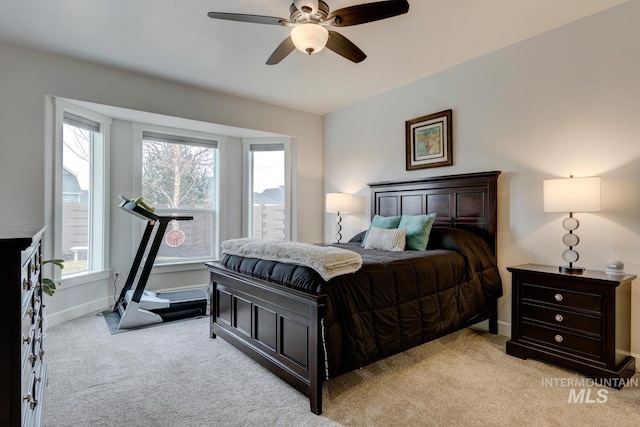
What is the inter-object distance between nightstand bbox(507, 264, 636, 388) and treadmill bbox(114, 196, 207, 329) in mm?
3122

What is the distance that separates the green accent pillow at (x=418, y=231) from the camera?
322 centimetres

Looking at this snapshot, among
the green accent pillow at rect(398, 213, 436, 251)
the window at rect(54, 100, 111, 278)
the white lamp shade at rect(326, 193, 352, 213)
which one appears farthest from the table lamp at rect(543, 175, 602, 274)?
the window at rect(54, 100, 111, 278)

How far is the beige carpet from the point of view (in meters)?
1.87

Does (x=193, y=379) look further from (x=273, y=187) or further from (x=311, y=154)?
(x=311, y=154)

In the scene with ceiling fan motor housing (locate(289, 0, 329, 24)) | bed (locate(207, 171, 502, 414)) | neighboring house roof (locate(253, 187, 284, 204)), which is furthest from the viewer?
neighboring house roof (locate(253, 187, 284, 204))

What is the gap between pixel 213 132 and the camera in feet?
15.9

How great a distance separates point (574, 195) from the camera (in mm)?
2459

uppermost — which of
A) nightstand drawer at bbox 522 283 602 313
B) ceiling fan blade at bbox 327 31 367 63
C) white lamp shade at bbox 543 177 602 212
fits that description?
ceiling fan blade at bbox 327 31 367 63

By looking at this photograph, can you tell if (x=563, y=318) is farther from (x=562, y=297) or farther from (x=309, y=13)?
(x=309, y=13)

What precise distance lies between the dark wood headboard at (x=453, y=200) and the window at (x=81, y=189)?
3439 millimetres

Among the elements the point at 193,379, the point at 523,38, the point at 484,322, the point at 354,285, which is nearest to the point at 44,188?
the point at 193,379

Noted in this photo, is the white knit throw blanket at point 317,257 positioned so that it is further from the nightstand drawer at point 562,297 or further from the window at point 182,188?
the window at point 182,188

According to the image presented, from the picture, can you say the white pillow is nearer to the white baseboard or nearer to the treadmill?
the treadmill

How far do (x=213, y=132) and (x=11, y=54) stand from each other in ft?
7.21
